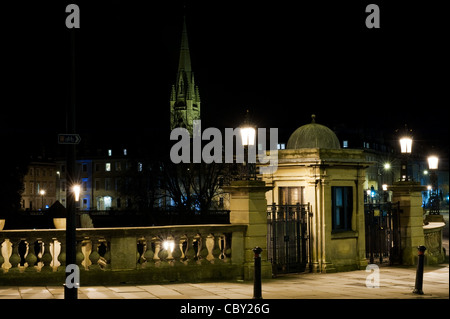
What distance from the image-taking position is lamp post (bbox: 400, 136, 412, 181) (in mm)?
18875

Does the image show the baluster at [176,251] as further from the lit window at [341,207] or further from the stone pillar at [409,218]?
the stone pillar at [409,218]

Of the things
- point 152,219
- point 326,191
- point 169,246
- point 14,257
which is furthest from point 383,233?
point 152,219

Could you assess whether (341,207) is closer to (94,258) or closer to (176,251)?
(176,251)

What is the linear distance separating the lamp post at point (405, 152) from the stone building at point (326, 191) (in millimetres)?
2106

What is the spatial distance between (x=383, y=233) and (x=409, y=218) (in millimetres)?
872

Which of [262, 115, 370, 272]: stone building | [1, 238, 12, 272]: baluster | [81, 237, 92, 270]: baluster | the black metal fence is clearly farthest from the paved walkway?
the black metal fence

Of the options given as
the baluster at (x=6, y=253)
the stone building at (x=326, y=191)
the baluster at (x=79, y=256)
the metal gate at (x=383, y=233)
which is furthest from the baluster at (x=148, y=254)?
the metal gate at (x=383, y=233)

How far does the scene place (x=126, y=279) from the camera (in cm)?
1338

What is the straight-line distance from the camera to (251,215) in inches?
585

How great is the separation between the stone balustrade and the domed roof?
3870mm

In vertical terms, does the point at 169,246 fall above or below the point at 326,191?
below

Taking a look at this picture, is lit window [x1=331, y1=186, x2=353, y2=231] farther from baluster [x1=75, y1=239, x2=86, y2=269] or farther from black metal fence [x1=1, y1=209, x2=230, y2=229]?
black metal fence [x1=1, y1=209, x2=230, y2=229]
